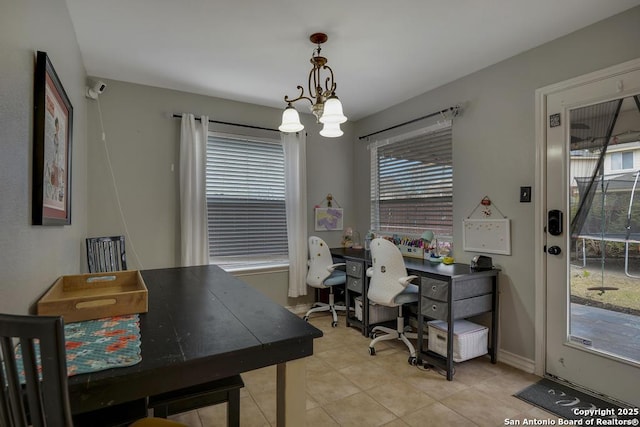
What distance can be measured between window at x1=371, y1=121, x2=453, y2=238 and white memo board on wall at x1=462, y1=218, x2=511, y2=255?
220mm

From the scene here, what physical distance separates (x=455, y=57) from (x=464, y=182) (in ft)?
3.48

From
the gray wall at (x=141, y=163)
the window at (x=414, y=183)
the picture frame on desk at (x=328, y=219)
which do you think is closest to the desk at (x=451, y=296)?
the window at (x=414, y=183)

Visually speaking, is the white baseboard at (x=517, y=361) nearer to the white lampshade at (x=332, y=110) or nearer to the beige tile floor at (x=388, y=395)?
the beige tile floor at (x=388, y=395)

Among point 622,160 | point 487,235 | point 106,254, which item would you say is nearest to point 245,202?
point 106,254

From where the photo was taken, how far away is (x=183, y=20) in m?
2.14

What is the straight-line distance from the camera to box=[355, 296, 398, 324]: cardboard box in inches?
130

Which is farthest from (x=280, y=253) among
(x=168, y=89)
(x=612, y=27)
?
(x=612, y=27)

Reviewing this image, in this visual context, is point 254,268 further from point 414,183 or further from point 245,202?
point 414,183

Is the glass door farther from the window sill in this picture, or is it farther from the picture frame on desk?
the window sill

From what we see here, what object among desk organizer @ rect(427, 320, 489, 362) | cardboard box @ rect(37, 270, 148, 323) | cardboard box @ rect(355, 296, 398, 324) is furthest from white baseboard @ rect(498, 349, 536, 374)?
cardboard box @ rect(37, 270, 148, 323)

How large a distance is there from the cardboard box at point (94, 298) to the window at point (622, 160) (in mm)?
2769

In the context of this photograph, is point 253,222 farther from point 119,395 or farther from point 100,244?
point 119,395

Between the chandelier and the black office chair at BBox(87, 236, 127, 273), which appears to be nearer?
the chandelier

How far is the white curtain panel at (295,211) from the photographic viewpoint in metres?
3.78
